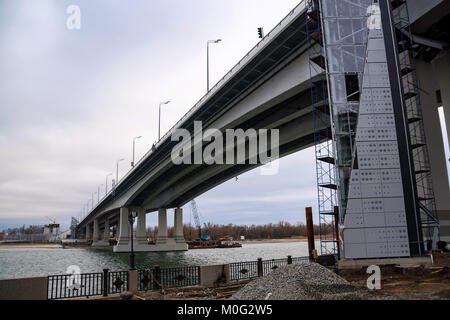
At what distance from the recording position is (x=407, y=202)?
54.7 feet

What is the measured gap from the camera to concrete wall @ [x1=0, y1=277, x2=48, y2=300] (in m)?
12.9

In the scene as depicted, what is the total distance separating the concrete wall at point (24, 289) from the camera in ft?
42.3

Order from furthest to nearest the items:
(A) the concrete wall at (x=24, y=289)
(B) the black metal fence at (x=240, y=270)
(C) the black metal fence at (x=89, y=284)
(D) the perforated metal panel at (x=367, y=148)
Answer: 1. (B) the black metal fence at (x=240, y=270)
2. (D) the perforated metal panel at (x=367, y=148)
3. (C) the black metal fence at (x=89, y=284)
4. (A) the concrete wall at (x=24, y=289)

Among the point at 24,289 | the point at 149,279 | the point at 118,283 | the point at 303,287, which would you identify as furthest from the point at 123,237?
the point at 303,287
